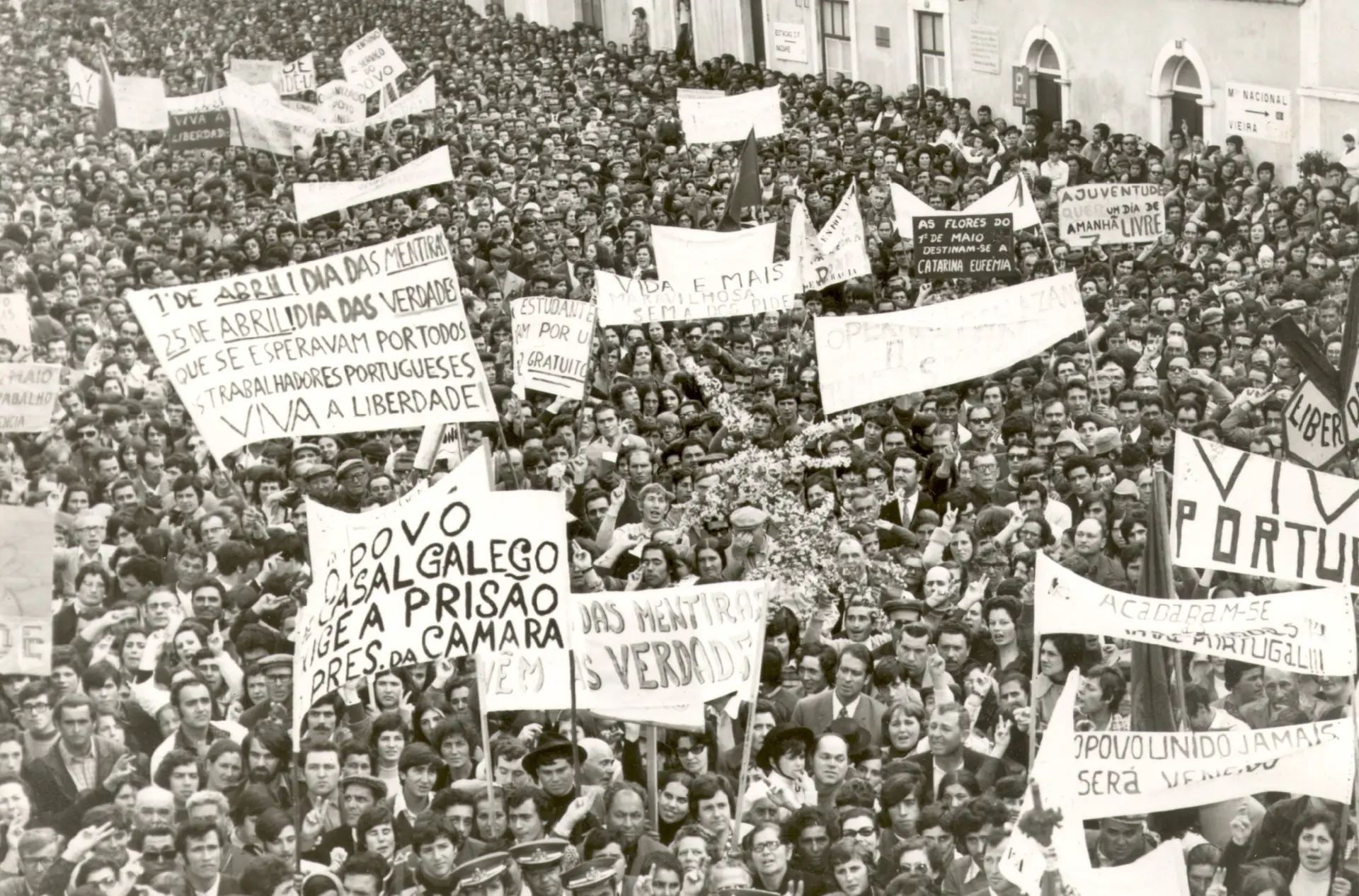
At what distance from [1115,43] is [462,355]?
1855 cm

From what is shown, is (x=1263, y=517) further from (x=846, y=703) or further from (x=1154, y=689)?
(x=846, y=703)

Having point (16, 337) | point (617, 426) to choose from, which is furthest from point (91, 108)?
point (617, 426)

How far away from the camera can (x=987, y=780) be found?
8945 millimetres

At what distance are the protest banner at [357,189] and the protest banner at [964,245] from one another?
555 cm

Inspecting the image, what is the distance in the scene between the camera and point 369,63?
28375 mm

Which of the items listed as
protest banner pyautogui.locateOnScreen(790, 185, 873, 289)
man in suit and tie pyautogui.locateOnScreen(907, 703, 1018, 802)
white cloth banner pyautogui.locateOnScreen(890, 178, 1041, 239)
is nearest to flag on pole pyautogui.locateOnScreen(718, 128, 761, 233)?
white cloth banner pyautogui.locateOnScreen(890, 178, 1041, 239)

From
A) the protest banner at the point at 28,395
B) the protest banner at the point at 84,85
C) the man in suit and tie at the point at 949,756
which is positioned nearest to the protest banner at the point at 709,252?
the protest banner at the point at 28,395

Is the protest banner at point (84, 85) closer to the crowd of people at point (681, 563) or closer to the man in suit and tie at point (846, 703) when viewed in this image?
the crowd of people at point (681, 563)

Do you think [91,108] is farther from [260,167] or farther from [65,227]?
[65,227]

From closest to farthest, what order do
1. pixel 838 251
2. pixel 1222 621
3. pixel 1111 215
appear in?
pixel 1222 621, pixel 838 251, pixel 1111 215

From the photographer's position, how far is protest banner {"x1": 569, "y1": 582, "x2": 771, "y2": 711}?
29.7ft

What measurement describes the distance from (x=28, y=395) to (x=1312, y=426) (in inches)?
305

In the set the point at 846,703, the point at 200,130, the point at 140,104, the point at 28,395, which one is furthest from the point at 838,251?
the point at 140,104

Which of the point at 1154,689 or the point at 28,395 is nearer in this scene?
the point at 1154,689
